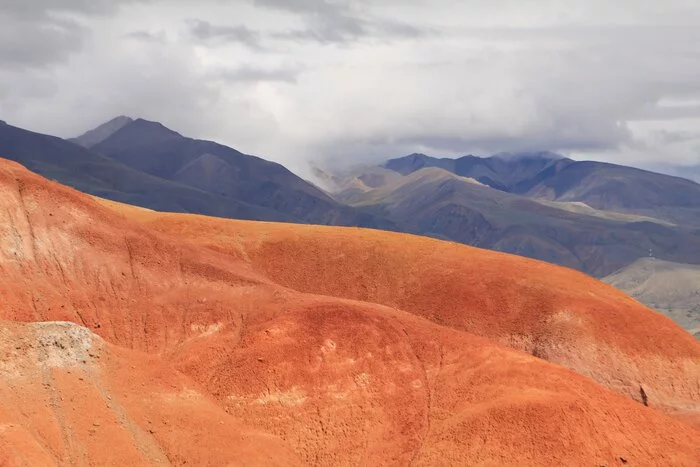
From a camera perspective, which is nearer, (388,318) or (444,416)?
(444,416)

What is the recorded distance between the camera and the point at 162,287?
78.5m

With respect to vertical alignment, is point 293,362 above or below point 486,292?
below

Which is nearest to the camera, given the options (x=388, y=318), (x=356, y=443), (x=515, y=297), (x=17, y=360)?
(x=17, y=360)

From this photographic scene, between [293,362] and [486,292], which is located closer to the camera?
[293,362]

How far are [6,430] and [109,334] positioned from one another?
75.9ft

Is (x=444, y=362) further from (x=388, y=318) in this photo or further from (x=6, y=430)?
(x=6, y=430)

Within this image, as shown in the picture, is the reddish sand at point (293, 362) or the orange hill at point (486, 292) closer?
the reddish sand at point (293, 362)

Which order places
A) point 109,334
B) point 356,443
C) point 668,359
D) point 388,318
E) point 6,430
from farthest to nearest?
point 668,359 → point 388,318 → point 109,334 → point 356,443 → point 6,430

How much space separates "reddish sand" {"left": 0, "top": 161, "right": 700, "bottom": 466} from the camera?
58.1 meters

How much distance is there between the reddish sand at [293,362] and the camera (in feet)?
191

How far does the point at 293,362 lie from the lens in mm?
68938

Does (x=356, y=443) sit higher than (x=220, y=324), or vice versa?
(x=220, y=324)

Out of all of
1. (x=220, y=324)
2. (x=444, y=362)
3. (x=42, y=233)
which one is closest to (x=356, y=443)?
(x=444, y=362)

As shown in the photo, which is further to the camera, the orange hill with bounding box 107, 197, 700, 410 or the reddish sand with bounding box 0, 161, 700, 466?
the orange hill with bounding box 107, 197, 700, 410
